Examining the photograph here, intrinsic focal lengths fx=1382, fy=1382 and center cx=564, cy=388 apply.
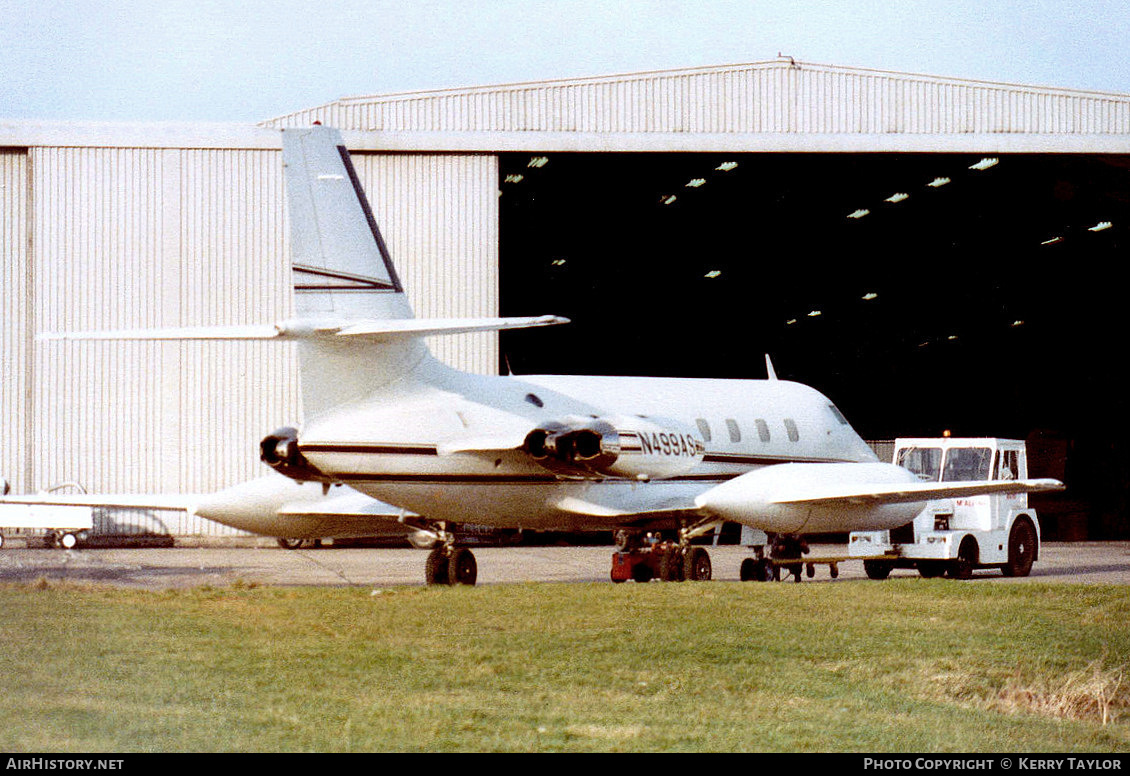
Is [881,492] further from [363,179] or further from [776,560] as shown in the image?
[363,179]

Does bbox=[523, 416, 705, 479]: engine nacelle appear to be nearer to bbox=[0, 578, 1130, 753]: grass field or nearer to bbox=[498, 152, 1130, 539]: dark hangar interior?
bbox=[0, 578, 1130, 753]: grass field

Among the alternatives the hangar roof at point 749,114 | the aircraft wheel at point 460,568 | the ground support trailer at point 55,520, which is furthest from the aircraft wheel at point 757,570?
the ground support trailer at point 55,520

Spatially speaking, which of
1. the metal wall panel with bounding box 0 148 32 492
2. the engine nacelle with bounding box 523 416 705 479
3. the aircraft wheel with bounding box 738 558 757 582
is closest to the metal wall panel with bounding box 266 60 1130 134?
the metal wall panel with bounding box 0 148 32 492

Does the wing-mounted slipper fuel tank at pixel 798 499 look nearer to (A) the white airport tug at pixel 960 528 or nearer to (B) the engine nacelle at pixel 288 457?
(A) the white airport tug at pixel 960 528

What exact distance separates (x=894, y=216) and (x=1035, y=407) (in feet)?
65.9

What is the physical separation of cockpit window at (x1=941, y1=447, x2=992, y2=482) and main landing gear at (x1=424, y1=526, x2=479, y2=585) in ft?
29.0

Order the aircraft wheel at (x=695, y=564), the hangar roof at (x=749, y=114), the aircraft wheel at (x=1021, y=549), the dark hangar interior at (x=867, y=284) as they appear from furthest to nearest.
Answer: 1. the dark hangar interior at (x=867, y=284)
2. the hangar roof at (x=749, y=114)
3. the aircraft wheel at (x=1021, y=549)
4. the aircraft wheel at (x=695, y=564)

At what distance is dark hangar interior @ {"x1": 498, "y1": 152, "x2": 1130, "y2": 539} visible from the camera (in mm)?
31719

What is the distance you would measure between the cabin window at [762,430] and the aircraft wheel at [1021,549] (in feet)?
13.6

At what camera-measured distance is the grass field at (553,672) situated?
7625mm

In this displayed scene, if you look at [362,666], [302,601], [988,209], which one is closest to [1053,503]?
[988,209]

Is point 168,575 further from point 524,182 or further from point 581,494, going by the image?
point 524,182

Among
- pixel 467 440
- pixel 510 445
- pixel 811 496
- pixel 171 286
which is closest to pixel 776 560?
pixel 811 496

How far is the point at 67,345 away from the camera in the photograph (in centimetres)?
2900
